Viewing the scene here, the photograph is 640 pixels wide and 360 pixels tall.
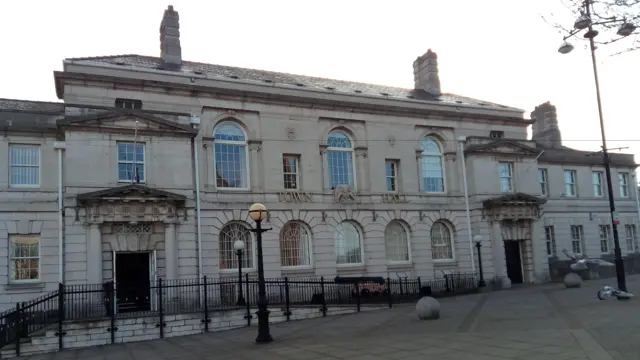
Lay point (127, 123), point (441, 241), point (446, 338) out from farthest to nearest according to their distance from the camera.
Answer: point (441, 241) → point (127, 123) → point (446, 338)

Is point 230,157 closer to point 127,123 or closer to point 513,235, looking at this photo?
point 127,123

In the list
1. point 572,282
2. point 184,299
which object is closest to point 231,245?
point 184,299

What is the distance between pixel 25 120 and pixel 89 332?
10544mm

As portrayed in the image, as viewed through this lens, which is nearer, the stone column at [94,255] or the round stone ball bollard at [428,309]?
the round stone ball bollard at [428,309]

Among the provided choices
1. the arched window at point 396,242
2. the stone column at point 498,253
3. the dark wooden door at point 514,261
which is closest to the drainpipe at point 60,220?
the arched window at point 396,242

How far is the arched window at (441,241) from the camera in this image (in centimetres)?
3158

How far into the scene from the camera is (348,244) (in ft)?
95.7

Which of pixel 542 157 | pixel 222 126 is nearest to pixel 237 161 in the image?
pixel 222 126

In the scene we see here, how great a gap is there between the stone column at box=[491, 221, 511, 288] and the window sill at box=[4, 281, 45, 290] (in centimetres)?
2367

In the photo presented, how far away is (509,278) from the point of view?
3312cm

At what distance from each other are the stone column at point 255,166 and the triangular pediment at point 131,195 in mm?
4217

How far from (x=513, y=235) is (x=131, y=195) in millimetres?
22209

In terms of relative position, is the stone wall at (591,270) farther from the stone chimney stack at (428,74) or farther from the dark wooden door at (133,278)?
the dark wooden door at (133,278)

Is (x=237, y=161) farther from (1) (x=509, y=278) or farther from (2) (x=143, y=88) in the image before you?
(1) (x=509, y=278)
